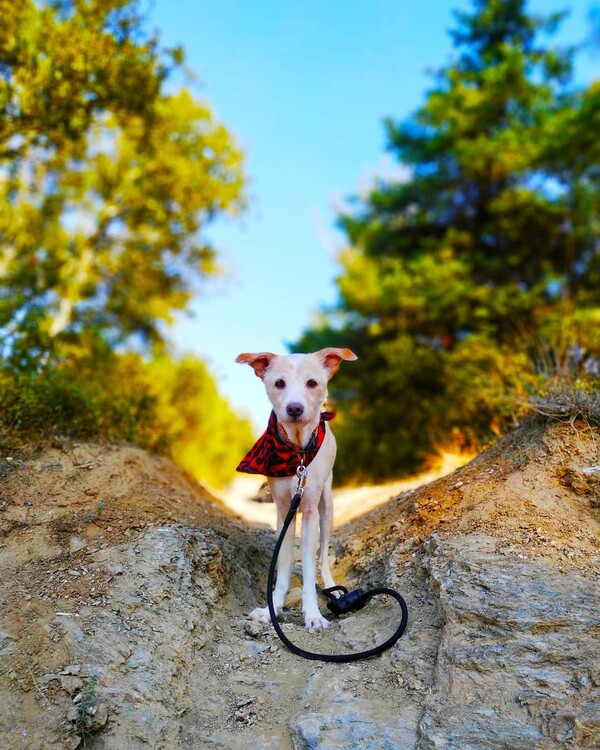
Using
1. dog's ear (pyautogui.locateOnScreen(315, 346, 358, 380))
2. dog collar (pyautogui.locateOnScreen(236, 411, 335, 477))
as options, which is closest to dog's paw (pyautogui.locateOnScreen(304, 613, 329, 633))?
dog collar (pyautogui.locateOnScreen(236, 411, 335, 477))

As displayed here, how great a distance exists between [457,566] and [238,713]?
179 centimetres

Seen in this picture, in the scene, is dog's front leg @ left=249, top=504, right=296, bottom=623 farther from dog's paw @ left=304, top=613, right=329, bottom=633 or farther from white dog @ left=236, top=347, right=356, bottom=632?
dog's paw @ left=304, top=613, right=329, bottom=633

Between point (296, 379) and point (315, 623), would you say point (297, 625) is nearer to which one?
point (315, 623)

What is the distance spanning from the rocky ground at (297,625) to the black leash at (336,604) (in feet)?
0.25

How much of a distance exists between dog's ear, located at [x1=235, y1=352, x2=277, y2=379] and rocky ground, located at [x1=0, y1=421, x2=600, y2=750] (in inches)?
62.2

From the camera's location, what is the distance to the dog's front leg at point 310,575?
4430 mm

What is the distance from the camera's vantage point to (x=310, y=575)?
4.53 meters

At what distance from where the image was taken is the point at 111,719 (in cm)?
339

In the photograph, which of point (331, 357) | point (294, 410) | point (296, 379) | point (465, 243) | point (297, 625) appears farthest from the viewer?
point (465, 243)

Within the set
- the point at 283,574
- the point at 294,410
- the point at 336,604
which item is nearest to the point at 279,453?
the point at 294,410

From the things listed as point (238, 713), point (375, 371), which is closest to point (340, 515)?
point (238, 713)

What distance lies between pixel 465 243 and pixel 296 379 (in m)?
13.6

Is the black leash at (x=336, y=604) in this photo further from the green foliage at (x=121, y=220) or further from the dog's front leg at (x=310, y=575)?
the green foliage at (x=121, y=220)

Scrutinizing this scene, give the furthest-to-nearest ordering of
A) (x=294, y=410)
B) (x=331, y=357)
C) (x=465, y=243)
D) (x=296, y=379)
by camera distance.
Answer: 1. (x=465, y=243)
2. (x=331, y=357)
3. (x=296, y=379)
4. (x=294, y=410)
